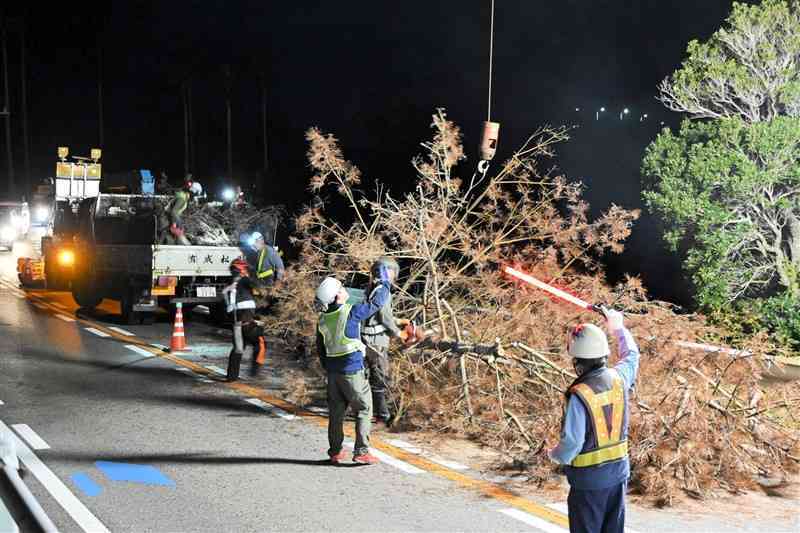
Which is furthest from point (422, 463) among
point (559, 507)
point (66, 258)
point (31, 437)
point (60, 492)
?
point (66, 258)

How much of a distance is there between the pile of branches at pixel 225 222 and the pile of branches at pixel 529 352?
182 inches

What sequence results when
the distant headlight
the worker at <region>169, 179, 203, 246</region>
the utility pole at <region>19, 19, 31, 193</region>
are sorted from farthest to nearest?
the utility pole at <region>19, 19, 31, 193</region>, the distant headlight, the worker at <region>169, 179, 203, 246</region>

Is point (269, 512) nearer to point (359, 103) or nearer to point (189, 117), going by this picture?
point (359, 103)

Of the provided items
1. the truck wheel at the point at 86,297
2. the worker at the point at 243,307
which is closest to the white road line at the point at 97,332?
the truck wheel at the point at 86,297

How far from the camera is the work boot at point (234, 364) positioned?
34.8 ft

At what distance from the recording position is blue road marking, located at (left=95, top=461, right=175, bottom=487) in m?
6.73

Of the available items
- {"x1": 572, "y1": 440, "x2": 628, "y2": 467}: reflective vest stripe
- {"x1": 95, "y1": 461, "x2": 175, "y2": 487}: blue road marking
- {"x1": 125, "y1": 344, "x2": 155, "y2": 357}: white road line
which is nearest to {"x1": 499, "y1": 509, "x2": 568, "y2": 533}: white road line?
{"x1": 572, "y1": 440, "x2": 628, "y2": 467}: reflective vest stripe

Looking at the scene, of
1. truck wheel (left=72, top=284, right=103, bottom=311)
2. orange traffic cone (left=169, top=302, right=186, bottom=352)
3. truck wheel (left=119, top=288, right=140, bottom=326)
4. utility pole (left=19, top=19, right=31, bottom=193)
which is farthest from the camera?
utility pole (left=19, top=19, right=31, bottom=193)

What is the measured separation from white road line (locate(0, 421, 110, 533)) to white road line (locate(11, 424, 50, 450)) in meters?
0.08

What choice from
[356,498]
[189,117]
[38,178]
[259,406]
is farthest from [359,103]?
[38,178]

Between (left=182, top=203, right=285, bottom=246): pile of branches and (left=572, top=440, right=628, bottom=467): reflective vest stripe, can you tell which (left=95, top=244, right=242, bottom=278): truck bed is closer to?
(left=182, top=203, right=285, bottom=246): pile of branches

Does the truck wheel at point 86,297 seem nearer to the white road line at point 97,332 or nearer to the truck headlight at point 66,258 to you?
the truck headlight at point 66,258

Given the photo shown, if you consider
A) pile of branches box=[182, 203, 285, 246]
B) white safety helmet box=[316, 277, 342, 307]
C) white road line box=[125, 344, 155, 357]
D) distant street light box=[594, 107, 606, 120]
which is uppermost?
distant street light box=[594, 107, 606, 120]

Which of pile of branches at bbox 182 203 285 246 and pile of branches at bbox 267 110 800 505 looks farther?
pile of branches at bbox 182 203 285 246
